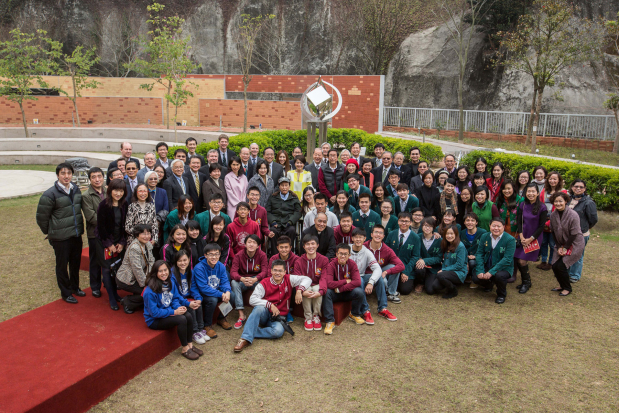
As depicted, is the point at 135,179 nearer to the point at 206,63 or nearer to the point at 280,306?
the point at 280,306

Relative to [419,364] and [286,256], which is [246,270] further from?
[419,364]

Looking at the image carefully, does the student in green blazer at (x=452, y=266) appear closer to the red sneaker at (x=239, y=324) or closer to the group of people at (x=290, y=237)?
the group of people at (x=290, y=237)

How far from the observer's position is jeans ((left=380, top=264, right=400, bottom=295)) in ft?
20.9

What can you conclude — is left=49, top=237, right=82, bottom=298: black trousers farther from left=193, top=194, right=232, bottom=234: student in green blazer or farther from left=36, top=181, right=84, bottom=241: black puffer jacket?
left=193, top=194, right=232, bottom=234: student in green blazer

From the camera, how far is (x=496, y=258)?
6559mm

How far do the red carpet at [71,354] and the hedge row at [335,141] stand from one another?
7.89 meters

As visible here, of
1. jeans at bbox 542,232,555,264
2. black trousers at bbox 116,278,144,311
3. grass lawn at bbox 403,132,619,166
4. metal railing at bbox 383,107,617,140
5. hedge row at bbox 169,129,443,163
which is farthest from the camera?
metal railing at bbox 383,107,617,140

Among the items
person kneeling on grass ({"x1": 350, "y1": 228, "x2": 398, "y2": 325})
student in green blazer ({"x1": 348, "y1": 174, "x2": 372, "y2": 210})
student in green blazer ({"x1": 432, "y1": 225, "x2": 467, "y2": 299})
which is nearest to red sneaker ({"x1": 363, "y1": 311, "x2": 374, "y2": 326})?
person kneeling on grass ({"x1": 350, "y1": 228, "x2": 398, "y2": 325})

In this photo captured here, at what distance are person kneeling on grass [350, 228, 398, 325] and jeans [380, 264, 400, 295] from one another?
0.28 m

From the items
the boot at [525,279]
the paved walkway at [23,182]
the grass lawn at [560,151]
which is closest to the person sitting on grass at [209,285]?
the boot at [525,279]

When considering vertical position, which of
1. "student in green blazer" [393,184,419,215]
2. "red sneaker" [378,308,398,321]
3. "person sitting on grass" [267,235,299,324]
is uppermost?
"student in green blazer" [393,184,419,215]

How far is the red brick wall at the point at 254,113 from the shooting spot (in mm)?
24641

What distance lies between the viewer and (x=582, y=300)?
6461 millimetres

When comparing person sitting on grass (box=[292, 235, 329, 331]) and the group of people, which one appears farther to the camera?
person sitting on grass (box=[292, 235, 329, 331])
